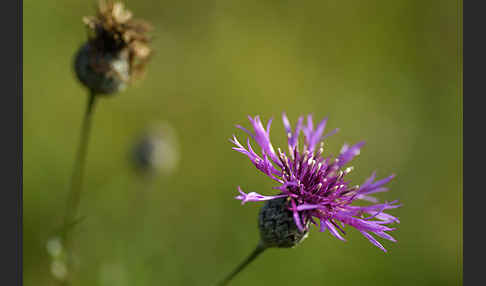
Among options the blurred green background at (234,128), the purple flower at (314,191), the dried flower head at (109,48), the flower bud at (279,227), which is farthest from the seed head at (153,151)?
the flower bud at (279,227)

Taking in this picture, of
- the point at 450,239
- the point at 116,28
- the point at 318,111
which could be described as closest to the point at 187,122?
the point at 318,111

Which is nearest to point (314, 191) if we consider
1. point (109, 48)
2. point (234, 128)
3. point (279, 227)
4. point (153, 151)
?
point (279, 227)

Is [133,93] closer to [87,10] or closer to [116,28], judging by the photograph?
[87,10]

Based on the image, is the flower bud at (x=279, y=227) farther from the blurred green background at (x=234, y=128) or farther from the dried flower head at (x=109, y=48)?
the blurred green background at (x=234, y=128)

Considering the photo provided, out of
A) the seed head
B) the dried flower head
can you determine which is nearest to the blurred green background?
the seed head

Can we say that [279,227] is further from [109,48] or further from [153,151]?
[153,151]

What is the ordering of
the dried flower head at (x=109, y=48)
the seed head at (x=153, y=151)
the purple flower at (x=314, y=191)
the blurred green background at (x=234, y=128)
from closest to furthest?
1. the purple flower at (x=314, y=191)
2. the dried flower head at (x=109, y=48)
3. the seed head at (x=153, y=151)
4. the blurred green background at (x=234, y=128)
